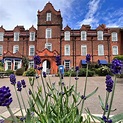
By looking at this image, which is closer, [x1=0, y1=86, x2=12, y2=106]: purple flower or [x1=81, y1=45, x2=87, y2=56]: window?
[x1=0, y1=86, x2=12, y2=106]: purple flower

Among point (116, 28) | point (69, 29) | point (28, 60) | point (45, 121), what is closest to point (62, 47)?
point (69, 29)

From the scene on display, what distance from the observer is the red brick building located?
112 feet

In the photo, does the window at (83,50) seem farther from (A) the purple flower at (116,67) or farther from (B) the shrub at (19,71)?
(A) the purple flower at (116,67)

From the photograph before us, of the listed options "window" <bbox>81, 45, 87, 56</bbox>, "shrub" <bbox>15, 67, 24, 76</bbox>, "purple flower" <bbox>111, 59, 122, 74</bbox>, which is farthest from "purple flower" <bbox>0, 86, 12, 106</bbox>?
"window" <bbox>81, 45, 87, 56</bbox>

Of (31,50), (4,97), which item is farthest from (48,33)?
(4,97)

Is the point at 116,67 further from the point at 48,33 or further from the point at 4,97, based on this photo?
the point at 48,33

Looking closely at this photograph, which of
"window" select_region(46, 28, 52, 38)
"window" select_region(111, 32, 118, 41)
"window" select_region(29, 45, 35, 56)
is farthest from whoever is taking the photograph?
"window" select_region(29, 45, 35, 56)

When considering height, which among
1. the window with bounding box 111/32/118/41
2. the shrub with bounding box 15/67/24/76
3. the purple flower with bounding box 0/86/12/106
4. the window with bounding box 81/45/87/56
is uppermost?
the window with bounding box 111/32/118/41

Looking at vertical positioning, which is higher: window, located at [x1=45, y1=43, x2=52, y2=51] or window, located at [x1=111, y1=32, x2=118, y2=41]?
window, located at [x1=111, y1=32, x2=118, y2=41]

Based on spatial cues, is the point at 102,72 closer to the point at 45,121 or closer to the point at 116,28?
the point at 116,28

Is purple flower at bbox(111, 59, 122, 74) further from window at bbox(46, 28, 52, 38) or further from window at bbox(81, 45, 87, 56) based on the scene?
window at bbox(46, 28, 52, 38)

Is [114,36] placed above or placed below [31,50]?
above

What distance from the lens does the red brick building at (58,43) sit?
1345 inches

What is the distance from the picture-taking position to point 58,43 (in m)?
34.4
